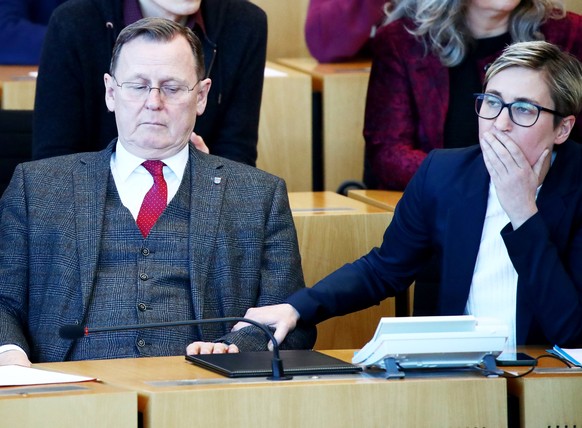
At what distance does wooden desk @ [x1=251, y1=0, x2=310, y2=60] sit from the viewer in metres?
5.02

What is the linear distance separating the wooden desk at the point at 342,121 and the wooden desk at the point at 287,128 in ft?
0.28

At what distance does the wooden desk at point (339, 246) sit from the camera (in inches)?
131

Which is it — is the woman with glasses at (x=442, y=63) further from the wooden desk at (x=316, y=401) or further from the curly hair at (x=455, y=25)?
the wooden desk at (x=316, y=401)

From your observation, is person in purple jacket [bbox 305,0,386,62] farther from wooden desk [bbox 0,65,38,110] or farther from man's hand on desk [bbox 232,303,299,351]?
man's hand on desk [bbox 232,303,299,351]

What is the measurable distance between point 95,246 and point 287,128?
1.75m

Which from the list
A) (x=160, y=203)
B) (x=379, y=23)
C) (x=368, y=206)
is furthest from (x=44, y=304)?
(x=379, y=23)

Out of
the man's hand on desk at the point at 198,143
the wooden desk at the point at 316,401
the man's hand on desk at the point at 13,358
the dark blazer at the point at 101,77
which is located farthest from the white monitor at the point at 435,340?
the dark blazer at the point at 101,77

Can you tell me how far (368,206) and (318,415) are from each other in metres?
1.58

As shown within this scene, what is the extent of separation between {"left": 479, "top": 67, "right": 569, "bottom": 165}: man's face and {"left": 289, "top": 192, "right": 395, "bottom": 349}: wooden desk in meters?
0.79

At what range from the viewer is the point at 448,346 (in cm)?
206

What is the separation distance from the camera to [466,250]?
8.54ft

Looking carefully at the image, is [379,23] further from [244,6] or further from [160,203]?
[160,203]

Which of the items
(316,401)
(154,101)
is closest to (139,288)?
(154,101)

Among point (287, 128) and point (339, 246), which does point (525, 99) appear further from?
point (287, 128)
